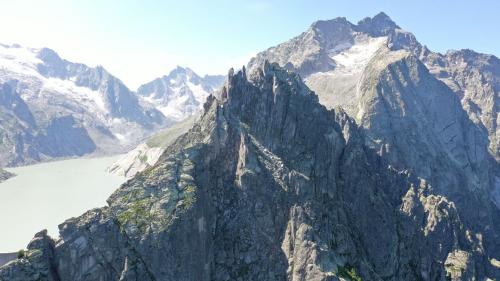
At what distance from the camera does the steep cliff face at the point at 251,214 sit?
221ft

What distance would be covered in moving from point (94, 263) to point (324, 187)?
4597 cm

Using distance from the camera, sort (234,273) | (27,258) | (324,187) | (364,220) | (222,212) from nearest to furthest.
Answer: (27,258) → (234,273) → (222,212) → (324,187) → (364,220)

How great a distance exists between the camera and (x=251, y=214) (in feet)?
266

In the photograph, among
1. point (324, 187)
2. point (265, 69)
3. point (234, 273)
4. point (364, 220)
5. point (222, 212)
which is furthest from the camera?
point (265, 69)

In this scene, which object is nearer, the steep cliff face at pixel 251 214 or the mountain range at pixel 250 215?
the mountain range at pixel 250 215

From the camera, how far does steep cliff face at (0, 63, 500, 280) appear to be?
221ft

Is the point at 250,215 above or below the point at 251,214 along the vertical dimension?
below

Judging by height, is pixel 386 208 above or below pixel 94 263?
above

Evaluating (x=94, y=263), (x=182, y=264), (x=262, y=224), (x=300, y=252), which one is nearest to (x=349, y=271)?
(x=300, y=252)

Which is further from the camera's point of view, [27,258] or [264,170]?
[264,170]

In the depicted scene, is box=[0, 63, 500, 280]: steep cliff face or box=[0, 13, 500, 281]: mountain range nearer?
box=[0, 13, 500, 281]: mountain range

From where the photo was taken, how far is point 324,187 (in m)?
93.2

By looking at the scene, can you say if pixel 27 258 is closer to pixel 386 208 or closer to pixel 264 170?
pixel 264 170

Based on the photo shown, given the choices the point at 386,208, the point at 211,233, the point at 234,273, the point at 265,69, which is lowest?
the point at 234,273
